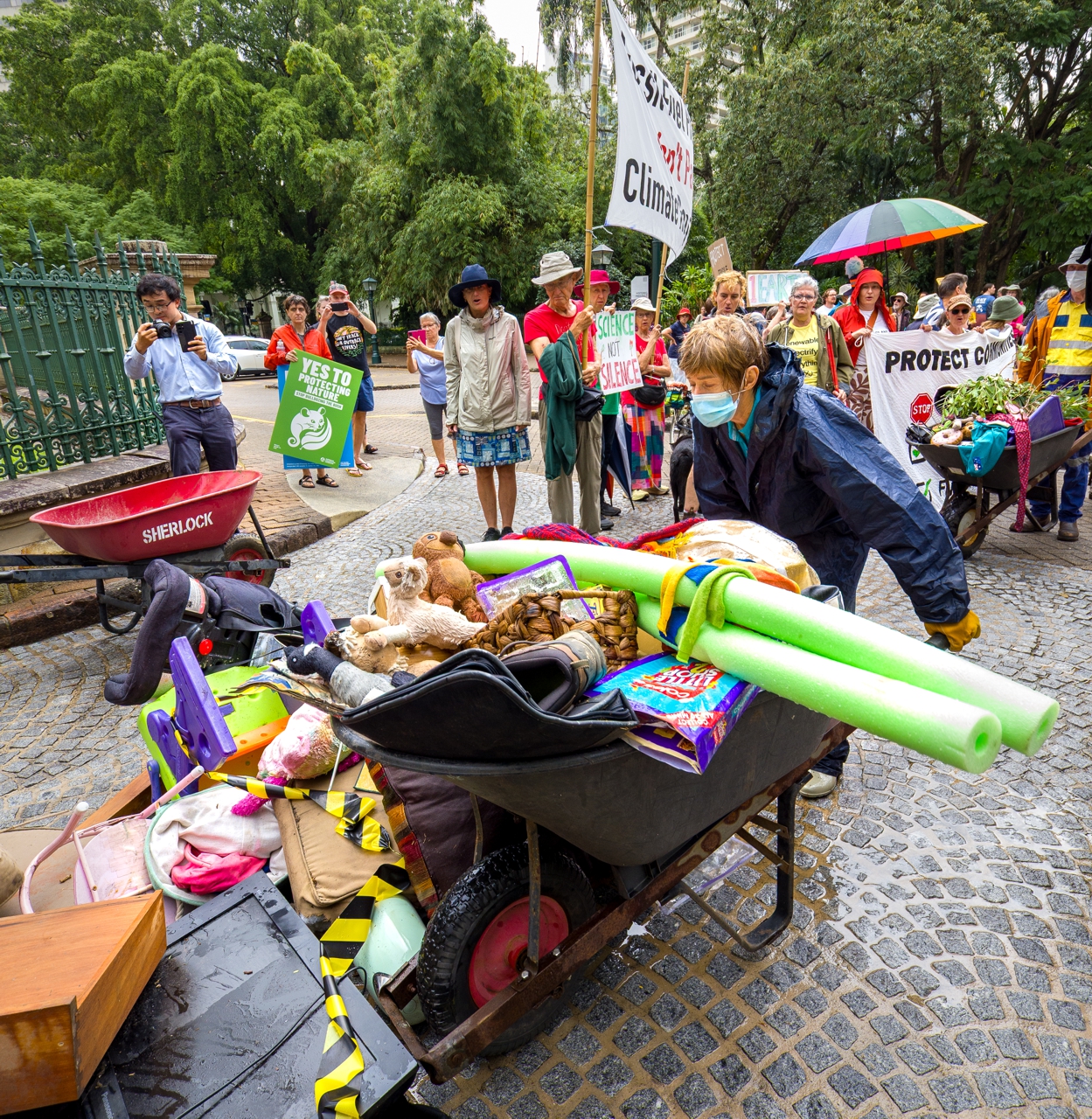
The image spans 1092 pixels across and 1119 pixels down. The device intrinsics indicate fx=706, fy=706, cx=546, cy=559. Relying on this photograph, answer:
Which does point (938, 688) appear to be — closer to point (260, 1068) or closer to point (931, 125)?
point (260, 1068)

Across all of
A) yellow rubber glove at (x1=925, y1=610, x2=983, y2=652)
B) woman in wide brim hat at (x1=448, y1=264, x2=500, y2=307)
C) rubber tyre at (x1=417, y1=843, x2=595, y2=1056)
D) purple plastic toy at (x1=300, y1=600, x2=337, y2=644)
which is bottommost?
rubber tyre at (x1=417, y1=843, x2=595, y2=1056)

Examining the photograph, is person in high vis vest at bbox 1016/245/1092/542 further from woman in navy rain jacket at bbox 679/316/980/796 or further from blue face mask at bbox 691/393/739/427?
blue face mask at bbox 691/393/739/427

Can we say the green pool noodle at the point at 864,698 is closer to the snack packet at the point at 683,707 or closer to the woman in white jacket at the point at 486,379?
the snack packet at the point at 683,707

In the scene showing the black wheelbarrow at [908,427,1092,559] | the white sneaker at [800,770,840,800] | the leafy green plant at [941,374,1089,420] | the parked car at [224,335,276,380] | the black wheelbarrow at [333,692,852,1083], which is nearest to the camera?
the black wheelbarrow at [333,692,852,1083]

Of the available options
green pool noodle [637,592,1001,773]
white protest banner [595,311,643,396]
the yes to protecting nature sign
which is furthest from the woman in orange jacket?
green pool noodle [637,592,1001,773]

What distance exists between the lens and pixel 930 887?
2420 millimetres

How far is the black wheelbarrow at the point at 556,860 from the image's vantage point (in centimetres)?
146

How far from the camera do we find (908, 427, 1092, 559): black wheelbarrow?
5.04 metres

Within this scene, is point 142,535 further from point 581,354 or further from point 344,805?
point 581,354

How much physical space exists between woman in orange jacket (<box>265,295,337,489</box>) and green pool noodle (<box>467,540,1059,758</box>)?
649 centimetres

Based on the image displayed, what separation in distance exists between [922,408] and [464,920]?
5831 millimetres

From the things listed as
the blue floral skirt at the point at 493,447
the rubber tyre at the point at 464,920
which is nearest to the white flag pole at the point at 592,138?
the blue floral skirt at the point at 493,447

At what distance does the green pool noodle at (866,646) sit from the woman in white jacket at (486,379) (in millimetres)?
3579

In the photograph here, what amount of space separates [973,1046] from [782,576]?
53.5 inches
